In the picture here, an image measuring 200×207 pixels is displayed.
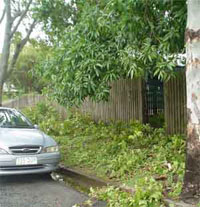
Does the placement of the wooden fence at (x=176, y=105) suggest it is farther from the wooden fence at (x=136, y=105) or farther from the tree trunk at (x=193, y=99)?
the tree trunk at (x=193, y=99)

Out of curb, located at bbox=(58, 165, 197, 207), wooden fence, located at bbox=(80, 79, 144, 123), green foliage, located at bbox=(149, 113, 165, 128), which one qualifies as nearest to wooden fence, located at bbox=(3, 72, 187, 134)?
wooden fence, located at bbox=(80, 79, 144, 123)

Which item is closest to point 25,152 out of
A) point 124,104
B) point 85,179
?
point 85,179

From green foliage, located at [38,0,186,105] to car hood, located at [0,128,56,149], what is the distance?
3.36 feet

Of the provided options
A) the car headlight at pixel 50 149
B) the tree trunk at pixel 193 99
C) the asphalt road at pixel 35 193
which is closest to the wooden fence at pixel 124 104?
the car headlight at pixel 50 149

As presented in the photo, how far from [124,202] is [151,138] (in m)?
3.40

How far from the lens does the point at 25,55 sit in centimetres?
2522

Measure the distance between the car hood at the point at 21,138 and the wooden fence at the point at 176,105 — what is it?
11.2 ft

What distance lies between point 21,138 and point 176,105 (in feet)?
13.6

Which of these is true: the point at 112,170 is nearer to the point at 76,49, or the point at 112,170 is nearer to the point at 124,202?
the point at 124,202

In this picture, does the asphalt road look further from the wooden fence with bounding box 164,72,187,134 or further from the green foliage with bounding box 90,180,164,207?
the wooden fence with bounding box 164,72,187,134

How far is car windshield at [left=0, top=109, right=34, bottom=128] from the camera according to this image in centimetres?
626

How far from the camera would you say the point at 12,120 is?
6547 millimetres

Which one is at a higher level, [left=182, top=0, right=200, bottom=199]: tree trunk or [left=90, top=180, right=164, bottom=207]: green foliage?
[left=182, top=0, right=200, bottom=199]: tree trunk

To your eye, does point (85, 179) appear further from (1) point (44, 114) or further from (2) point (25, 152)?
(1) point (44, 114)
